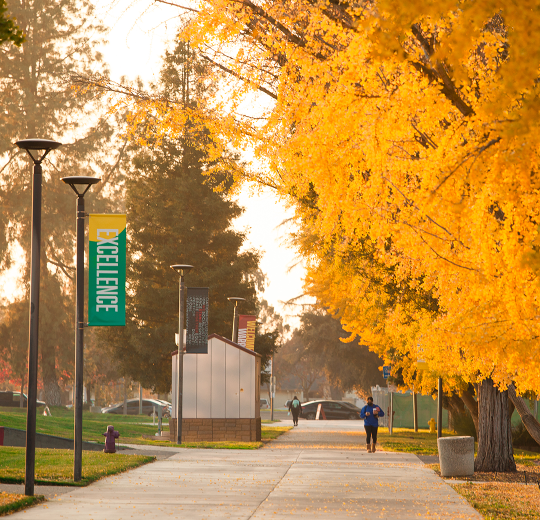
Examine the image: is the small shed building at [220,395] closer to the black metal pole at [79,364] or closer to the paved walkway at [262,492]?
the paved walkway at [262,492]

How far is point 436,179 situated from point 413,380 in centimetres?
1686

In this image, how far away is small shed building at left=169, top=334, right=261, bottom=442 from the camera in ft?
80.6

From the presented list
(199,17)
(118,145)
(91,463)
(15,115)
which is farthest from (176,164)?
(199,17)

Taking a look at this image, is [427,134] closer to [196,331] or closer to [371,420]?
[371,420]

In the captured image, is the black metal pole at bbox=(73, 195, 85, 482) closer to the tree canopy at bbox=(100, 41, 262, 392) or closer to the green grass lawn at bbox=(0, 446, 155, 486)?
the green grass lawn at bbox=(0, 446, 155, 486)

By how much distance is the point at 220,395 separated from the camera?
81.1 ft

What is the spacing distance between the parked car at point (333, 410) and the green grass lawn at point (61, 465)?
3743cm

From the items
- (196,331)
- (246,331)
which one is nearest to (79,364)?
(196,331)

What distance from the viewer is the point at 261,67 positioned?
1111 cm

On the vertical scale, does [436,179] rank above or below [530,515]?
above

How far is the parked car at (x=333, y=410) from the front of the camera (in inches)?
2077

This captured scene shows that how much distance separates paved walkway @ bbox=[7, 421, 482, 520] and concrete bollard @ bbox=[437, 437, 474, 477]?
1.28 feet

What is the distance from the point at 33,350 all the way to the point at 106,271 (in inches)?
89.7

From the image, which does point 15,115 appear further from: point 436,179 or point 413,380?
point 436,179
